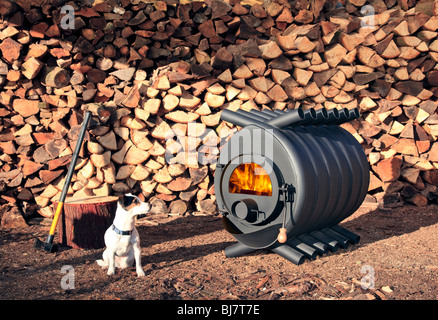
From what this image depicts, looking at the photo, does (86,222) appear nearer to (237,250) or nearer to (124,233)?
(124,233)

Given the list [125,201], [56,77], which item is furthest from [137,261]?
[56,77]

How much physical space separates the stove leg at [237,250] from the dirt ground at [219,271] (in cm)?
4

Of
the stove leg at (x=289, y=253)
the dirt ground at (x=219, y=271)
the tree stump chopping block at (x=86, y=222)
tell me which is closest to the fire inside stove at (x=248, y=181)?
the stove leg at (x=289, y=253)

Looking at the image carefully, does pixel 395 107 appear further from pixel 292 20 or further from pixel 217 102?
pixel 217 102

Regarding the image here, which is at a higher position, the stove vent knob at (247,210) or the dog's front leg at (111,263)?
the stove vent knob at (247,210)

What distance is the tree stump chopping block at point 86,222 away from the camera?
4.12m

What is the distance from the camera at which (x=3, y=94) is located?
16.2 feet

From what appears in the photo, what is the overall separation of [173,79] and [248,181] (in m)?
1.77

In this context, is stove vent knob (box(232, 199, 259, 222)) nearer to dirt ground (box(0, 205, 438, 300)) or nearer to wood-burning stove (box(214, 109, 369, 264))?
wood-burning stove (box(214, 109, 369, 264))

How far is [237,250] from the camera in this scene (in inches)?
150

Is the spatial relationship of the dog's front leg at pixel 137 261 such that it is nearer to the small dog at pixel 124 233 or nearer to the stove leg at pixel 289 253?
the small dog at pixel 124 233

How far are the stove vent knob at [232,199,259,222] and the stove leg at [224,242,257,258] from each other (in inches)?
13.2

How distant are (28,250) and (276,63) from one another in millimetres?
3236
